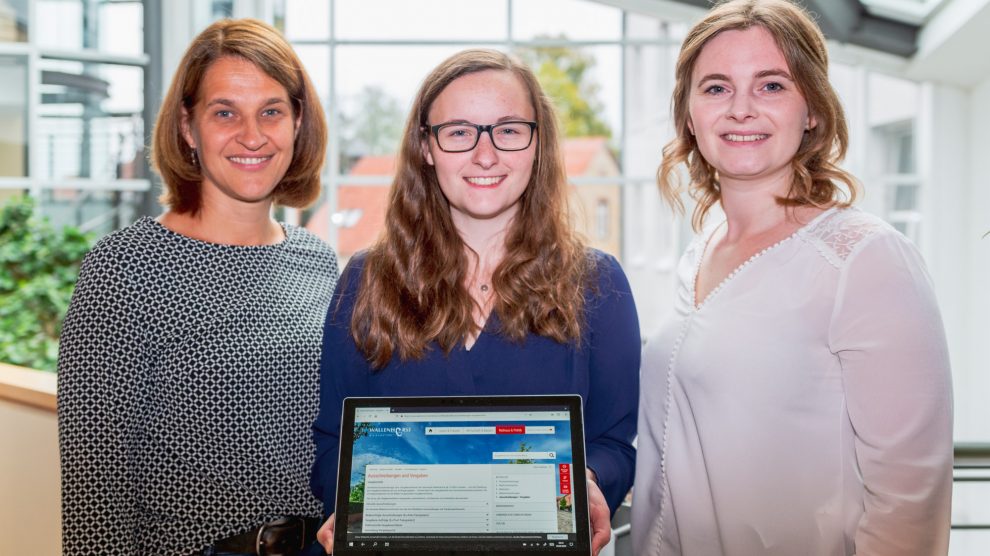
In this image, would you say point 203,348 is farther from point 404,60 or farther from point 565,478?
point 404,60

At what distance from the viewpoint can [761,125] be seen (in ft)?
5.67

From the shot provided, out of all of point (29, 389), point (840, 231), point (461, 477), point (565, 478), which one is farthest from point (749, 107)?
point (29, 389)

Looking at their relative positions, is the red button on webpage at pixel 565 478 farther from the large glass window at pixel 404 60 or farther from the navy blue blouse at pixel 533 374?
the large glass window at pixel 404 60

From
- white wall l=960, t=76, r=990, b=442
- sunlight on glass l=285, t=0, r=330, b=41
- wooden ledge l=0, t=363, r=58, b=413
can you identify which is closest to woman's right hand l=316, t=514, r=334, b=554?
wooden ledge l=0, t=363, r=58, b=413

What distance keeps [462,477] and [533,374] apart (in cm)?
32

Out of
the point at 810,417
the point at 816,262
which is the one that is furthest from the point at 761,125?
the point at 810,417

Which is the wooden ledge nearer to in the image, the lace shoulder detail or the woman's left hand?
the woman's left hand

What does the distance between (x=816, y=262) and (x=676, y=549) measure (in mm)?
680

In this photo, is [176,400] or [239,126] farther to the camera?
[239,126]

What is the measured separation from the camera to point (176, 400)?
183 cm

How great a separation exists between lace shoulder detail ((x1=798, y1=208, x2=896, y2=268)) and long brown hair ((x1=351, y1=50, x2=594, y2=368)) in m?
0.47

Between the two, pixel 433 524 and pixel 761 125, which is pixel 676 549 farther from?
pixel 761 125

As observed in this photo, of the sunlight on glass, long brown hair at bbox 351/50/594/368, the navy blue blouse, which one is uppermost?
the sunlight on glass

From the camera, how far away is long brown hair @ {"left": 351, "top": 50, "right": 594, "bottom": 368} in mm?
1762
